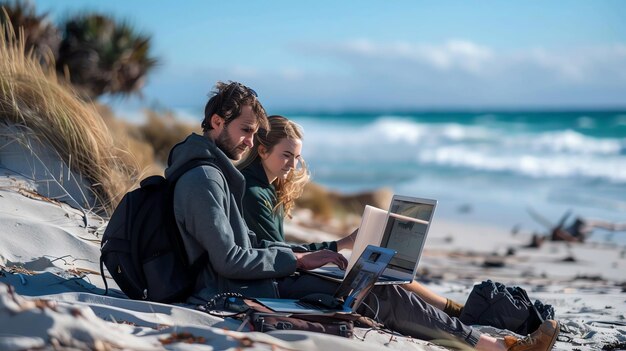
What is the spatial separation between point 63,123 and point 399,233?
9.95ft

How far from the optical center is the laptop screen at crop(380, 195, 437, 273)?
193 inches

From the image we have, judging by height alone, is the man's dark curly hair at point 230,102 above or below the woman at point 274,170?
above

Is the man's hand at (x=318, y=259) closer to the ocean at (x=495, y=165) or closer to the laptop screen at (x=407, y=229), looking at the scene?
the laptop screen at (x=407, y=229)

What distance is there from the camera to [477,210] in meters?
18.1

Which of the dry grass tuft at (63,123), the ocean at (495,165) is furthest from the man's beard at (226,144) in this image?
the ocean at (495,165)

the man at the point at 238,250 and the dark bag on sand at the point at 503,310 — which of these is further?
the dark bag on sand at the point at 503,310

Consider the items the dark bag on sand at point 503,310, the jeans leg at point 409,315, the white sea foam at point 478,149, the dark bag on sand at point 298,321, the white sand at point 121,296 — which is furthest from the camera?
the white sea foam at point 478,149

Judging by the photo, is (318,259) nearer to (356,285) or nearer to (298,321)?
(356,285)

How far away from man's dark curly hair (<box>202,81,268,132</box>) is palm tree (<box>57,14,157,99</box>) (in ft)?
41.1

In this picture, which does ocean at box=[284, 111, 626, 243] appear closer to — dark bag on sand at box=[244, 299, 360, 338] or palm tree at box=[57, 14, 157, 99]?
palm tree at box=[57, 14, 157, 99]

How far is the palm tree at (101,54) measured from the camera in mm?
17125

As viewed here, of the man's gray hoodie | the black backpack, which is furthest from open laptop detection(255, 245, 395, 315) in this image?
the black backpack

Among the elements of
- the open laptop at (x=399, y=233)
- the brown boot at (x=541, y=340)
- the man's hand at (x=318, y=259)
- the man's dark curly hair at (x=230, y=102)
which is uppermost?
the man's dark curly hair at (x=230, y=102)

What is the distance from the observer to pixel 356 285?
4.69m
